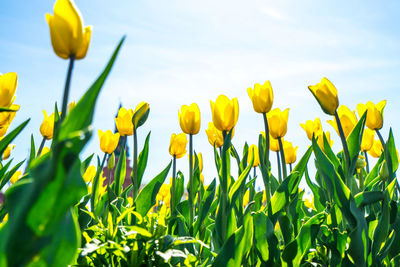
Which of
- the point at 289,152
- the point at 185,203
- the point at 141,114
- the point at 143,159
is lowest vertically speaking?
the point at 185,203

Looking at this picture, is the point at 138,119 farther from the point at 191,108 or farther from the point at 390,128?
the point at 390,128

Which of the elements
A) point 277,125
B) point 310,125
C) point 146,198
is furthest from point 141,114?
point 310,125

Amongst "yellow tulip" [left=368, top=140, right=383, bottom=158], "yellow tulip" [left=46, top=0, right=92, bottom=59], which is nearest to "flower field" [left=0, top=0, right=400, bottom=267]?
"yellow tulip" [left=46, top=0, right=92, bottom=59]

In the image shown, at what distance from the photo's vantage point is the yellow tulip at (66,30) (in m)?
0.81

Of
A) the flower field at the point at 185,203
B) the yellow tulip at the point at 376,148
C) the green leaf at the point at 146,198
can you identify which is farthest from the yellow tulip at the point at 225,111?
the yellow tulip at the point at 376,148

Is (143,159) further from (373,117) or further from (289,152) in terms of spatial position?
(373,117)

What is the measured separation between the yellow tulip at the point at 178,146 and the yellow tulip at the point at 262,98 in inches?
29.0

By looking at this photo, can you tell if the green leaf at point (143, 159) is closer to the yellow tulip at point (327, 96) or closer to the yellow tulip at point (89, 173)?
the yellow tulip at point (89, 173)

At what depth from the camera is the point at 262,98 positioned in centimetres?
190

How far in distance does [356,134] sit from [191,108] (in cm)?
93

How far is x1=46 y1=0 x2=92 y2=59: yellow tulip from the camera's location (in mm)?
811

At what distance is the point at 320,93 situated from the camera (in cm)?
170

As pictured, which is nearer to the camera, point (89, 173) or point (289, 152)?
point (289, 152)

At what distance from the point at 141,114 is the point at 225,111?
44 centimetres
